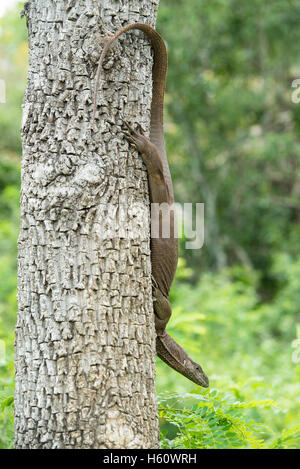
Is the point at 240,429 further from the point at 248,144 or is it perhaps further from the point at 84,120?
the point at 248,144

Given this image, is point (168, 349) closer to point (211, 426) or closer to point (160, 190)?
point (211, 426)

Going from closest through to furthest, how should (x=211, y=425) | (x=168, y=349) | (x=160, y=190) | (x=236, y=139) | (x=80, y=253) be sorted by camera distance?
1. (x=80, y=253)
2. (x=160, y=190)
3. (x=211, y=425)
4. (x=168, y=349)
5. (x=236, y=139)

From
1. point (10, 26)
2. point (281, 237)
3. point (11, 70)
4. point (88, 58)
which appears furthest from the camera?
point (11, 70)

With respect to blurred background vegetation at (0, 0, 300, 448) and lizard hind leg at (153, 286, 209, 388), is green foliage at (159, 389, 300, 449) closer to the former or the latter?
lizard hind leg at (153, 286, 209, 388)

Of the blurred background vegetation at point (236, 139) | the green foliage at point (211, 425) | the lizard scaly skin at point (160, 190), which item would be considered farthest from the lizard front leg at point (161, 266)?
the blurred background vegetation at point (236, 139)

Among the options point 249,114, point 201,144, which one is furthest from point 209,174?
point 249,114

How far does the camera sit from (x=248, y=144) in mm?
11133

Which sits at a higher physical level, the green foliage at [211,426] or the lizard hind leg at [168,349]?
the lizard hind leg at [168,349]

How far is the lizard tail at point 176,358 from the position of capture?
2795mm

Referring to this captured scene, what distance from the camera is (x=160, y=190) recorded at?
7.39ft

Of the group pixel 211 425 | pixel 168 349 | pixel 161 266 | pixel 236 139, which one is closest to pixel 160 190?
pixel 161 266

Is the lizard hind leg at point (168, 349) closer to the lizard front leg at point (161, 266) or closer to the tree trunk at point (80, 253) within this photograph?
the lizard front leg at point (161, 266)

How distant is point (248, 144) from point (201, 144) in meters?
1.05

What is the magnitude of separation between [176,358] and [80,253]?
1134 mm
